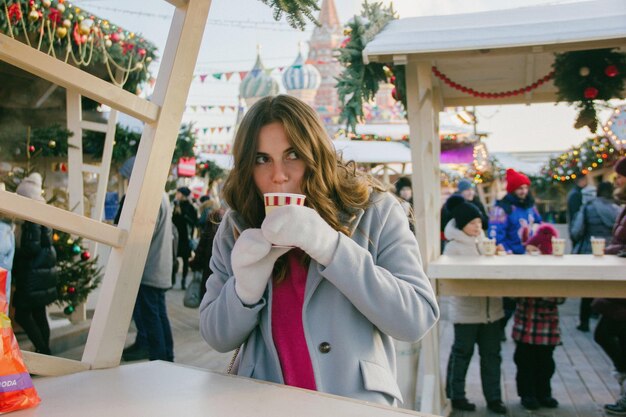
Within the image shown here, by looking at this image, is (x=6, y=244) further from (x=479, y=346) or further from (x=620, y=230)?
(x=620, y=230)

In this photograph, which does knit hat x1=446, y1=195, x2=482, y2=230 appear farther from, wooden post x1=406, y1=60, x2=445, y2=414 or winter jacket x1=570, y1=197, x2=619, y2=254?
winter jacket x1=570, y1=197, x2=619, y2=254

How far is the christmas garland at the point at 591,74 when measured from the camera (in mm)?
4156

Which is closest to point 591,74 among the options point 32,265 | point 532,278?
point 532,278

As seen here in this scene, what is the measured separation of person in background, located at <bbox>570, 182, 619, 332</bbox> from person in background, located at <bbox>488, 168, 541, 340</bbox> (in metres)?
1.11

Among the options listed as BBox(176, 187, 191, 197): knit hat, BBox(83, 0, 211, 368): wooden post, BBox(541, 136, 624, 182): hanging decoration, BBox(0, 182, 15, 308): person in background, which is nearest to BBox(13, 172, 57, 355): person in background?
BBox(0, 182, 15, 308): person in background

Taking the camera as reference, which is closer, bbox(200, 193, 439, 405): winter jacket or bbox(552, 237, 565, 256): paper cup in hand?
bbox(200, 193, 439, 405): winter jacket

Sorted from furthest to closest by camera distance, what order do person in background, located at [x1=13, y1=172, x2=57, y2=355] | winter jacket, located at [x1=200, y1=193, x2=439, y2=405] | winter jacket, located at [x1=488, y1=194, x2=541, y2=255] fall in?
winter jacket, located at [x1=488, y1=194, x2=541, y2=255] < person in background, located at [x1=13, y1=172, x2=57, y2=355] < winter jacket, located at [x1=200, y1=193, x2=439, y2=405]

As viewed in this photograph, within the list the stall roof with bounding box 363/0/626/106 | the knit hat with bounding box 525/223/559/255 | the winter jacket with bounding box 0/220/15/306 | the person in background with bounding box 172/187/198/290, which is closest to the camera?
the stall roof with bounding box 363/0/626/106

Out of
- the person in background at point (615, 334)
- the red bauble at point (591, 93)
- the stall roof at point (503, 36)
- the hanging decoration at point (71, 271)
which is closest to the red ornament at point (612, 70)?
the red bauble at point (591, 93)

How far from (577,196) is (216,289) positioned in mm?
8672

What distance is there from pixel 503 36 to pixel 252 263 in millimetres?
2827

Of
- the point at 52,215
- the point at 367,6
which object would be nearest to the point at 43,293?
the point at 367,6

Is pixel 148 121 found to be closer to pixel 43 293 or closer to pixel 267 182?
pixel 267 182

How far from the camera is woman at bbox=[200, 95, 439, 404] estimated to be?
4.61ft
